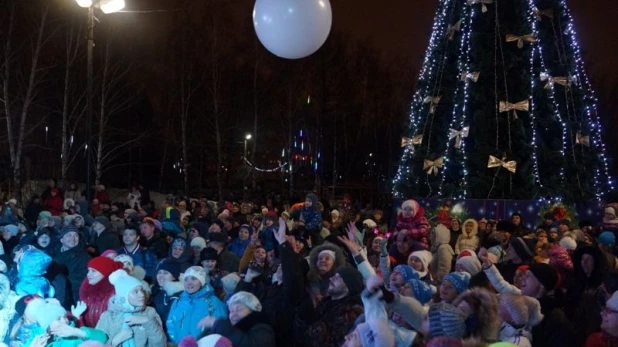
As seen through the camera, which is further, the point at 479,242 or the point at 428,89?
the point at 428,89

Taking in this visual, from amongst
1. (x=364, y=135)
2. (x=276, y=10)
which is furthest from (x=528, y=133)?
(x=364, y=135)

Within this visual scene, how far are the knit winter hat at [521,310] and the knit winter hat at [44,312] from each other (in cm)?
325

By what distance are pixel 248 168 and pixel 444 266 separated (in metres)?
23.1

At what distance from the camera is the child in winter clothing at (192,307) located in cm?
533

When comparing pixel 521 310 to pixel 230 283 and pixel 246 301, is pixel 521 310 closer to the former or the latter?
pixel 246 301

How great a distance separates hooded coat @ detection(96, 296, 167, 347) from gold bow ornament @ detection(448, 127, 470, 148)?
11.7 m

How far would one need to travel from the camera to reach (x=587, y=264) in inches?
234

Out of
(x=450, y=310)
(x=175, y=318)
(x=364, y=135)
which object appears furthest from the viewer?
(x=364, y=135)

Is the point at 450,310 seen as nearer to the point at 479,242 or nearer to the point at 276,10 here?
the point at 276,10

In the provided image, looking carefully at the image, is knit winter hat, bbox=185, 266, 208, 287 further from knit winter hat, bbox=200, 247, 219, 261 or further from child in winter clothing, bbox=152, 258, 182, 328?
knit winter hat, bbox=200, 247, 219, 261

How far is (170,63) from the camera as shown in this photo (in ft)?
92.6

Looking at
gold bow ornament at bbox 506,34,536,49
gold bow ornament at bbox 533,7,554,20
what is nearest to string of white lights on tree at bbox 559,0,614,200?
gold bow ornament at bbox 533,7,554,20

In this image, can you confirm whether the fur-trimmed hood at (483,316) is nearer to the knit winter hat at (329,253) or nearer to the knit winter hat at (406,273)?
the knit winter hat at (406,273)

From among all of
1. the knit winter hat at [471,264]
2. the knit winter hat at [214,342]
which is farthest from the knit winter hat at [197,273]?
the knit winter hat at [471,264]
